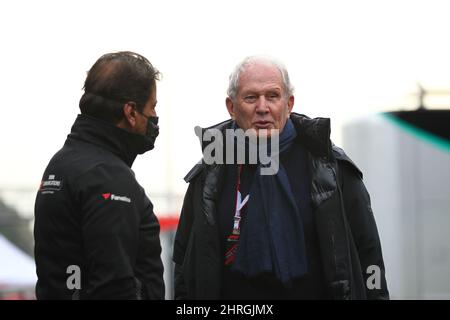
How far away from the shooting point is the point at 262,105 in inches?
136

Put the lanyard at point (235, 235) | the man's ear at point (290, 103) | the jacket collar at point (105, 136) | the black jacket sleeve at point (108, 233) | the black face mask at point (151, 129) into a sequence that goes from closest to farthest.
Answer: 1. the black jacket sleeve at point (108, 233)
2. the jacket collar at point (105, 136)
3. the black face mask at point (151, 129)
4. the lanyard at point (235, 235)
5. the man's ear at point (290, 103)

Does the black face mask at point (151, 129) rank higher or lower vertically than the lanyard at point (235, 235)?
higher

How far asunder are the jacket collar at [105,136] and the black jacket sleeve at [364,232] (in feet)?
2.60

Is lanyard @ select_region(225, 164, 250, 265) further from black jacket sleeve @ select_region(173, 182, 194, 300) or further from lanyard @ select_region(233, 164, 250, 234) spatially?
black jacket sleeve @ select_region(173, 182, 194, 300)

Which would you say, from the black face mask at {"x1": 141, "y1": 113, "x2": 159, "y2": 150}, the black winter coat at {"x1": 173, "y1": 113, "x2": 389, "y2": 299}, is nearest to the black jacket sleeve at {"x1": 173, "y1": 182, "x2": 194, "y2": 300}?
the black winter coat at {"x1": 173, "y1": 113, "x2": 389, "y2": 299}

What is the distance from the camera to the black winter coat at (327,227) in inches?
132

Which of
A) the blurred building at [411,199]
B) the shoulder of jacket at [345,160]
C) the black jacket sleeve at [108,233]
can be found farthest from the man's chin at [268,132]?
the blurred building at [411,199]

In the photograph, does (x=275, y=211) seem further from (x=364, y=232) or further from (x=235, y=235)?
(x=364, y=232)

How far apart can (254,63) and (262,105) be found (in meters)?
0.17

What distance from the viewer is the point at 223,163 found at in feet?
11.7

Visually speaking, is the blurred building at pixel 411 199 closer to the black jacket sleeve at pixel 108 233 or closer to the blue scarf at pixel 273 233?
the blue scarf at pixel 273 233

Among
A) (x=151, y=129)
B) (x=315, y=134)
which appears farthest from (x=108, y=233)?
(x=315, y=134)

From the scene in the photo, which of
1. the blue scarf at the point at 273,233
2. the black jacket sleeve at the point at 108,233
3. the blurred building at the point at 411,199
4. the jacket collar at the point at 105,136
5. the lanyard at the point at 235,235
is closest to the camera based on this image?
the black jacket sleeve at the point at 108,233

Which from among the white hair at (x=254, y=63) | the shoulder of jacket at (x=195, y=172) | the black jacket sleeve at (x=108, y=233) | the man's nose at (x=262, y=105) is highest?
the white hair at (x=254, y=63)
